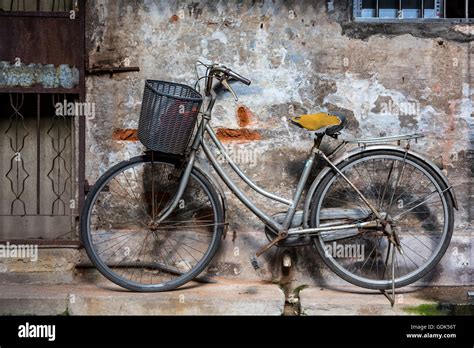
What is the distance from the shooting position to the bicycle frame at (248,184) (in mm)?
5762

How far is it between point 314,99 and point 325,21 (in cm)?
59

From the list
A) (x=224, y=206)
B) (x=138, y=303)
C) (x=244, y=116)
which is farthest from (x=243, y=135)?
(x=138, y=303)

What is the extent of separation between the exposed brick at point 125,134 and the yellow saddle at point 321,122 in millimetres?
1279

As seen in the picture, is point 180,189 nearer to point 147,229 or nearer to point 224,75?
point 147,229

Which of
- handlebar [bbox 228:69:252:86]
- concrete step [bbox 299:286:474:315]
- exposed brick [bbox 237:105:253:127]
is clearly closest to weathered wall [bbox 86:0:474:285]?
exposed brick [bbox 237:105:253:127]

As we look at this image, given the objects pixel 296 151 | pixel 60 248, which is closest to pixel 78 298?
pixel 60 248

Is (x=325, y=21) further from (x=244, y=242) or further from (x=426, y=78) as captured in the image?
(x=244, y=242)

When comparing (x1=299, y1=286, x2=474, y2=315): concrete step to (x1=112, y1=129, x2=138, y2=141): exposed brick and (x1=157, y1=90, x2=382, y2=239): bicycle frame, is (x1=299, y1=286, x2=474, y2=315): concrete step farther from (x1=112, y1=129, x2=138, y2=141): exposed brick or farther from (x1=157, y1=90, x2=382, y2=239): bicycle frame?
(x1=112, y1=129, x2=138, y2=141): exposed brick

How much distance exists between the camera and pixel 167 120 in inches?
216

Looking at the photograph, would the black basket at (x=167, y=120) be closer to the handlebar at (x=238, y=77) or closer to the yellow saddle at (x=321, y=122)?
the handlebar at (x=238, y=77)

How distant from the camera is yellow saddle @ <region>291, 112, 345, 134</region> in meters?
5.69

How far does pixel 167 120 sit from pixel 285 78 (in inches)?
46.5

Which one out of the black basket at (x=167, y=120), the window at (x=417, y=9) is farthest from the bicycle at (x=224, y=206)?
the window at (x=417, y=9)

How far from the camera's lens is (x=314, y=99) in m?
6.25
